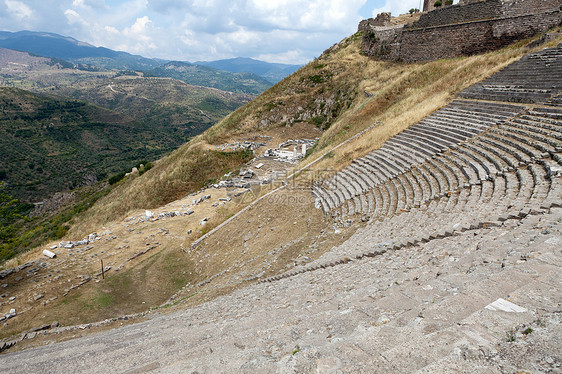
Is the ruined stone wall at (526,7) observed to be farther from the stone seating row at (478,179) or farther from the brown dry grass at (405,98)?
the stone seating row at (478,179)

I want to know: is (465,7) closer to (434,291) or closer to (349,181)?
(349,181)

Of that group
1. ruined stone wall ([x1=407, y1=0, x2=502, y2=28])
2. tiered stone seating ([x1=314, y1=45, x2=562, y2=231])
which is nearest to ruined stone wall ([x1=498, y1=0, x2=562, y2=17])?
ruined stone wall ([x1=407, y1=0, x2=502, y2=28])

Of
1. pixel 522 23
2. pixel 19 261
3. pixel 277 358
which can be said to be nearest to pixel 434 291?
pixel 277 358

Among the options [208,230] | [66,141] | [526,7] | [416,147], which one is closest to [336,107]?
[526,7]

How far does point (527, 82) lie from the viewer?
45.3ft

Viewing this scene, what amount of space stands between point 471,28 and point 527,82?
13.6 meters

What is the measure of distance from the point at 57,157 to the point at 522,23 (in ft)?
318

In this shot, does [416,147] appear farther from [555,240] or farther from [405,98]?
[405,98]

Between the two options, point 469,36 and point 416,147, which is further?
point 469,36

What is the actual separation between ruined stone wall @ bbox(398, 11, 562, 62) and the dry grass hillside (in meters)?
1.93

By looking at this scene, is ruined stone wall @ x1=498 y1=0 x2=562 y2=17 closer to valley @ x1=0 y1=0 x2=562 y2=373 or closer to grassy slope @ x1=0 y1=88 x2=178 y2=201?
valley @ x1=0 y1=0 x2=562 y2=373

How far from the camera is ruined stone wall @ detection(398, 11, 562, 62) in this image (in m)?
20.4

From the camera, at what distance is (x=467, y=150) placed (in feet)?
35.8

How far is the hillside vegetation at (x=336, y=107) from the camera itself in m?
18.1
